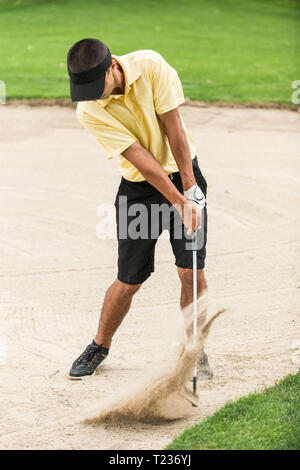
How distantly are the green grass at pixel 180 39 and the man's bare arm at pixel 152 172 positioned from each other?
21.5 feet

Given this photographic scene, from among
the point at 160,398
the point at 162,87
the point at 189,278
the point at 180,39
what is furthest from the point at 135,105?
the point at 180,39

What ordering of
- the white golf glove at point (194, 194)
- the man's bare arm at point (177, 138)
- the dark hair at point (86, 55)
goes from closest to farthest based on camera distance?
1. the dark hair at point (86, 55)
2. the man's bare arm at point (177, 138)
3. the white golf glove at point (194, 194)

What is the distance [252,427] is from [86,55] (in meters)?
1.88

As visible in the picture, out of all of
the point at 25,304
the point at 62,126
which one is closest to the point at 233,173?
the point at 62,126

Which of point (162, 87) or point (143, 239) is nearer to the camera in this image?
point (162, 87)

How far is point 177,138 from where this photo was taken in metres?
3.73

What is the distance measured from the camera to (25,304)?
5203 mm

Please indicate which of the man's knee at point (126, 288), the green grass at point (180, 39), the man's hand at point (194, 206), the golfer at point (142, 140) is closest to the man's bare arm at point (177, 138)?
the golfer at point (142, 140)

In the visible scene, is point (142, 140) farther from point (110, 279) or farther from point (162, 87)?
point (110, 279)

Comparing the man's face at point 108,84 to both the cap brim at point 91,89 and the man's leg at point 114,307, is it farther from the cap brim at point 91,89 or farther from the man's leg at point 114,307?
the man's leg at point 114,307

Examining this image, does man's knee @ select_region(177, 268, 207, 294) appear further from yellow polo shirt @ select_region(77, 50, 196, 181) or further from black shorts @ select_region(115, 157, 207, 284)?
yellow polo shirt @ select_region(77, 50, 196, 181)

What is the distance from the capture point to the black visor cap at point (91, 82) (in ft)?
11.4

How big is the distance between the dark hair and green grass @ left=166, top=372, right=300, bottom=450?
5.75ft

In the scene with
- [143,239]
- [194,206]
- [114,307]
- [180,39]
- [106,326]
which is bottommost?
[180,39]
